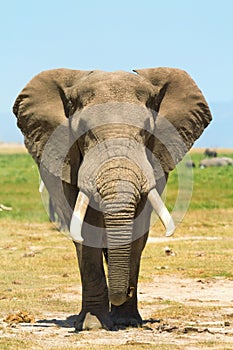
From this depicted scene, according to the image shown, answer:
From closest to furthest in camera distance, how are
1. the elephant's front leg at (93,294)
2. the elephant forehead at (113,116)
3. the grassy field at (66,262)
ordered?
1. the elephant forehead at (113,116)
2. the elephant's front leg at (93,294)
3. the grassy field at (66,262)

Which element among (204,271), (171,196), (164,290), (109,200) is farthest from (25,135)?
(171,196)

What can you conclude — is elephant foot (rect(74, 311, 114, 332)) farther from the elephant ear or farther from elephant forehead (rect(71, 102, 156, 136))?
elephant forehead (rect(71, 102, 156, 136))

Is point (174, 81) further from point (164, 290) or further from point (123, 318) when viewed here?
point (164, 290)

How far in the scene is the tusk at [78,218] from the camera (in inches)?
329

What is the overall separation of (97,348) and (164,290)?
4701mm

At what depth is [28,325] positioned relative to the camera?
9.82 m

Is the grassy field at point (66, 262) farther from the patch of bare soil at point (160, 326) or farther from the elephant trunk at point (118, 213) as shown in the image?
the elephant trunk at point (118, 213)

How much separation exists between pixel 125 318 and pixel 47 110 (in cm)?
224

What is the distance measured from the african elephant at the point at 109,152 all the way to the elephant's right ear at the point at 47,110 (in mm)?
10

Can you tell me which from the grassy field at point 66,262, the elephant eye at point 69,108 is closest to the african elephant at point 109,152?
the elephant eye at point 69,108

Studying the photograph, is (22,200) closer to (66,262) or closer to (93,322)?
(66,262)

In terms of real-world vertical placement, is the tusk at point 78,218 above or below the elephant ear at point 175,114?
below

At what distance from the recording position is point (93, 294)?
953cm

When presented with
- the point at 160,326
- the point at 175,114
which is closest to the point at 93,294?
the point at 160,326
